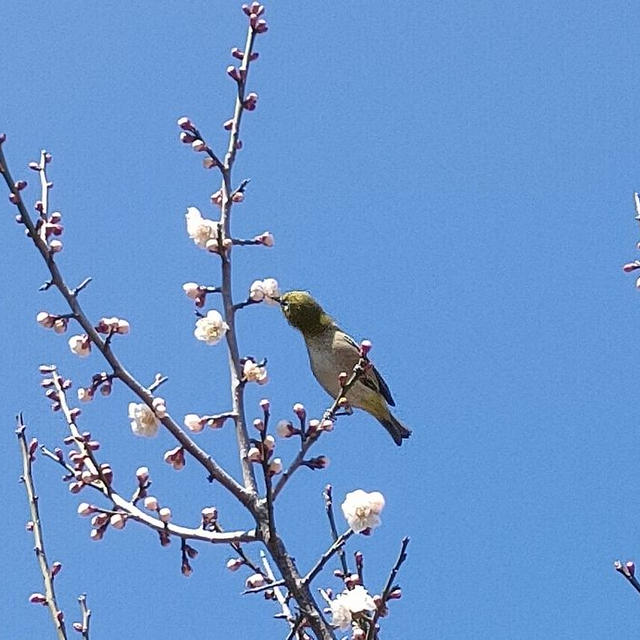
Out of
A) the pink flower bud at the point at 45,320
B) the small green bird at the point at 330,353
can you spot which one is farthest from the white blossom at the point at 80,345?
the small green bird at the point at 330,353

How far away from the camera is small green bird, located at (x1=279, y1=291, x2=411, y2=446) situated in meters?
5.58

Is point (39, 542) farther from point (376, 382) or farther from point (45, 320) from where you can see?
point (376, 382)

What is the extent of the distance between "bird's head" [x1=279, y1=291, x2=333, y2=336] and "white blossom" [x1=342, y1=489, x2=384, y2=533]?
2.76 metres

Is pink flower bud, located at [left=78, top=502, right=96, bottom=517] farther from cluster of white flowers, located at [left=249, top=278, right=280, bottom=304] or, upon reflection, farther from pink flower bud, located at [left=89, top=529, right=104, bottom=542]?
cluster of white flowers, located at [left=249, top=278, right=280, bottom=304]

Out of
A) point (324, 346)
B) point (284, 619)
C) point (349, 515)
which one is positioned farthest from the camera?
point (324, 346)

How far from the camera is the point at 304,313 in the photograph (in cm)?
560

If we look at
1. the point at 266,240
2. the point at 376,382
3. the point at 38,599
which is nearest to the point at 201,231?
the point at 266,240

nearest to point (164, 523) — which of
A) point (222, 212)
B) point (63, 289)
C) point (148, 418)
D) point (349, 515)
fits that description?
point (148, 418)

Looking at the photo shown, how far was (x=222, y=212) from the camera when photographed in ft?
10.6

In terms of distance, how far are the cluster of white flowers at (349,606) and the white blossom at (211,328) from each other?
1033mm

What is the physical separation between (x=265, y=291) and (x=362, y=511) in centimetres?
97

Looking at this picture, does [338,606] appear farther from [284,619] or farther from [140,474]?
[140,474]

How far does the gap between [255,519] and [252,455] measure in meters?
0.20

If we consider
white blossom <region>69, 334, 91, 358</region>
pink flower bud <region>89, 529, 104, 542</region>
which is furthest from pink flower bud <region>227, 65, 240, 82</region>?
pink flower bud <region>89, 529, 104, 542</region>
